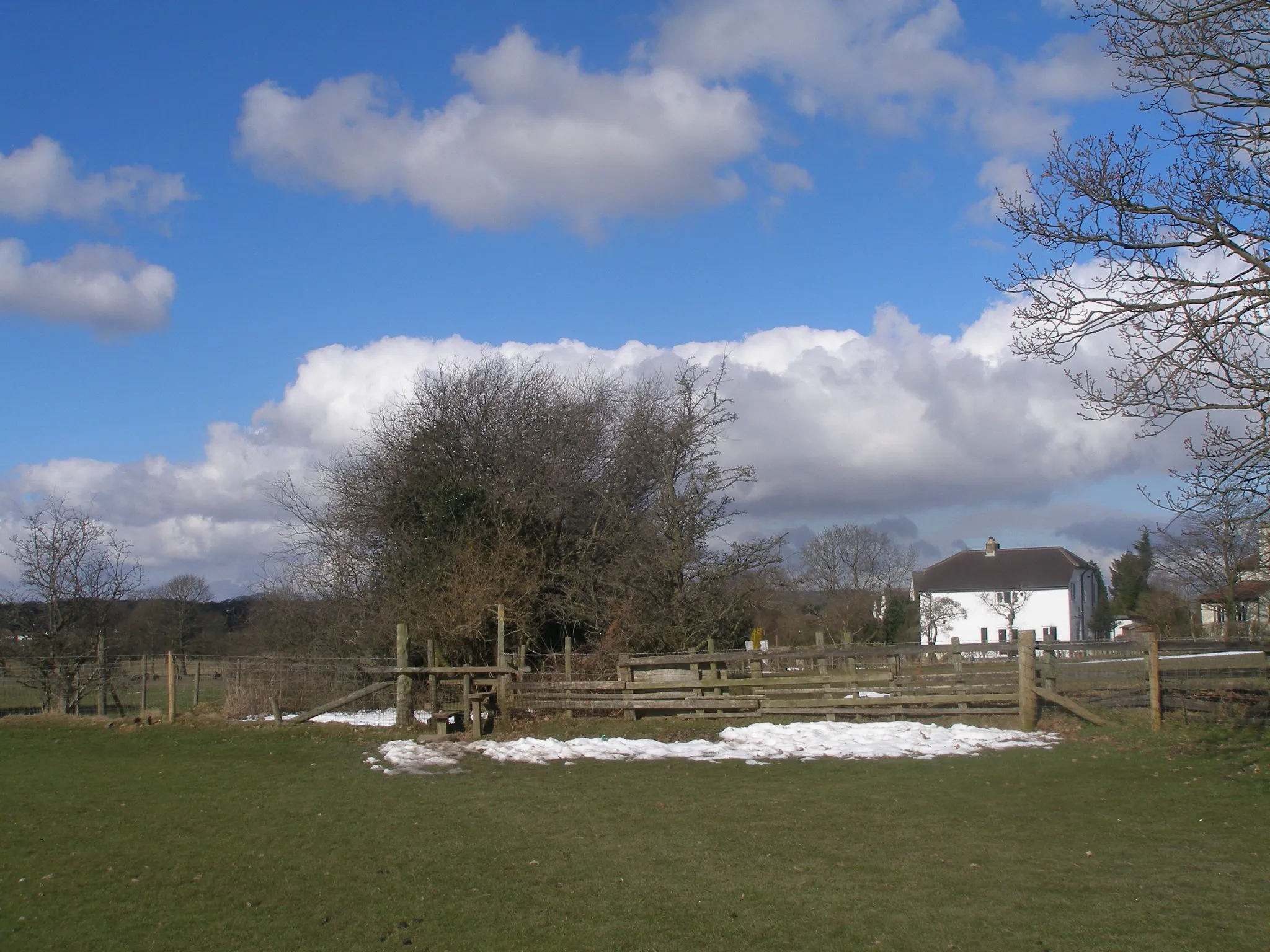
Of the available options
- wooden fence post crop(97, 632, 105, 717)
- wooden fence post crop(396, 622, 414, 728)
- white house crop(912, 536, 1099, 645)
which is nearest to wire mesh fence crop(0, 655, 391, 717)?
wooden fence post crop(97, 632, 105, 717)

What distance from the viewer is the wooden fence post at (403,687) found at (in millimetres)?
18656

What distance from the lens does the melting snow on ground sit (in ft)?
47.6

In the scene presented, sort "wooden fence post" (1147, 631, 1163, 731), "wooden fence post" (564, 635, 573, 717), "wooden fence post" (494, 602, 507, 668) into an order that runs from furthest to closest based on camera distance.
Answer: "wooden fence post" (494, 602, 507, 668), "wooden fence post" (564, 635, 573, 717), "wooden fence post" (1147, 631, 1163, 731)

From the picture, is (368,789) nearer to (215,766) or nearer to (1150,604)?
(215,766)

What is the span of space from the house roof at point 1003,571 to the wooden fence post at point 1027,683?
62261 millimetres

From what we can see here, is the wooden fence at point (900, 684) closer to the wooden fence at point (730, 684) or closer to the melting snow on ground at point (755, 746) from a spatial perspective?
the wooden fence at point (730, 684)

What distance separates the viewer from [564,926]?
257 inches

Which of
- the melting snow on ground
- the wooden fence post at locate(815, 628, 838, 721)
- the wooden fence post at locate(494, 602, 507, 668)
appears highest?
the wooden fence post at locate(494, 602, 507, 668)

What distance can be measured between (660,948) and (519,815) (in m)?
4.81

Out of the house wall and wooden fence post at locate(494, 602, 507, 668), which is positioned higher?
wooden fence post at locate(494, 602, 507, 668)

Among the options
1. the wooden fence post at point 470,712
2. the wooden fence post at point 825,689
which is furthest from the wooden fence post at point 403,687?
the wooden fence post at point 825,689

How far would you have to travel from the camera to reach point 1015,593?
72000 mm

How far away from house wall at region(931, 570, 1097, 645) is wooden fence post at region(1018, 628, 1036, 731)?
60213 millimetres

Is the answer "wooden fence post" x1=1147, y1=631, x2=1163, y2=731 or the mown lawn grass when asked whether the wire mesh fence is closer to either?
the mown lawn grass
